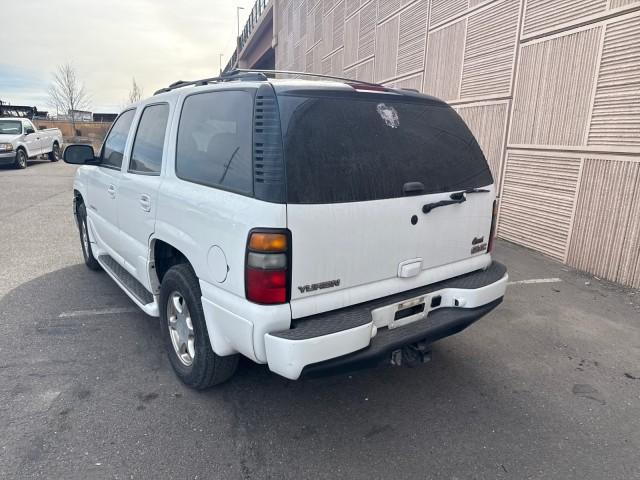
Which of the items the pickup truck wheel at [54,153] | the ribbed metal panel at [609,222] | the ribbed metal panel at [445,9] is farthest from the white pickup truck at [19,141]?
the ribbed metal panel at [609,222]

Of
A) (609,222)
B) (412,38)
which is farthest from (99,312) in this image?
(412,38)

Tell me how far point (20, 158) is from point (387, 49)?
15.0 metres

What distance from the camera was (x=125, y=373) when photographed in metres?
3.18

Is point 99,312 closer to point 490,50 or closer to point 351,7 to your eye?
point 490,50

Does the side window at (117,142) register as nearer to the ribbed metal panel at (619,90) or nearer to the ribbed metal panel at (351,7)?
the ribbed metal panel at (619,90)

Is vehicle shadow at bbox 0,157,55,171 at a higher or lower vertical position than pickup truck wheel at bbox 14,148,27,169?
lower

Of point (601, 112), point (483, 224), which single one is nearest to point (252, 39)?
point (601, 112)

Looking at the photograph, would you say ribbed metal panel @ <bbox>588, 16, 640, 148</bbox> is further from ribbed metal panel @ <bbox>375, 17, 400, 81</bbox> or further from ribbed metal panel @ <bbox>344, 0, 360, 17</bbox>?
ribbed metal panel @ <bbox>344, 0, 360, 17</bbox>

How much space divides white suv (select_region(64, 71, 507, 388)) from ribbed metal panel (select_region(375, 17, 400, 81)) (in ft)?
28.9

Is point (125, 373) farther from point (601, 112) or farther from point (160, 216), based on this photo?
point (601, 112)

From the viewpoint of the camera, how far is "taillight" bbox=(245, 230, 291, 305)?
84.7 inches

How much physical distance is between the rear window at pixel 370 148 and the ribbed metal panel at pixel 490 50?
14.9 ft

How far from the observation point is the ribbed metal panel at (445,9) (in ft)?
26.2

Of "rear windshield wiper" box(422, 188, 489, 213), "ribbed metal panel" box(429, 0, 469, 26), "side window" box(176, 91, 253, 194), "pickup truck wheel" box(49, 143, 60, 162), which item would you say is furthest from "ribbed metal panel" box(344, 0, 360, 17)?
"pickup truck wheel" box(49, 143, 60, 162)
